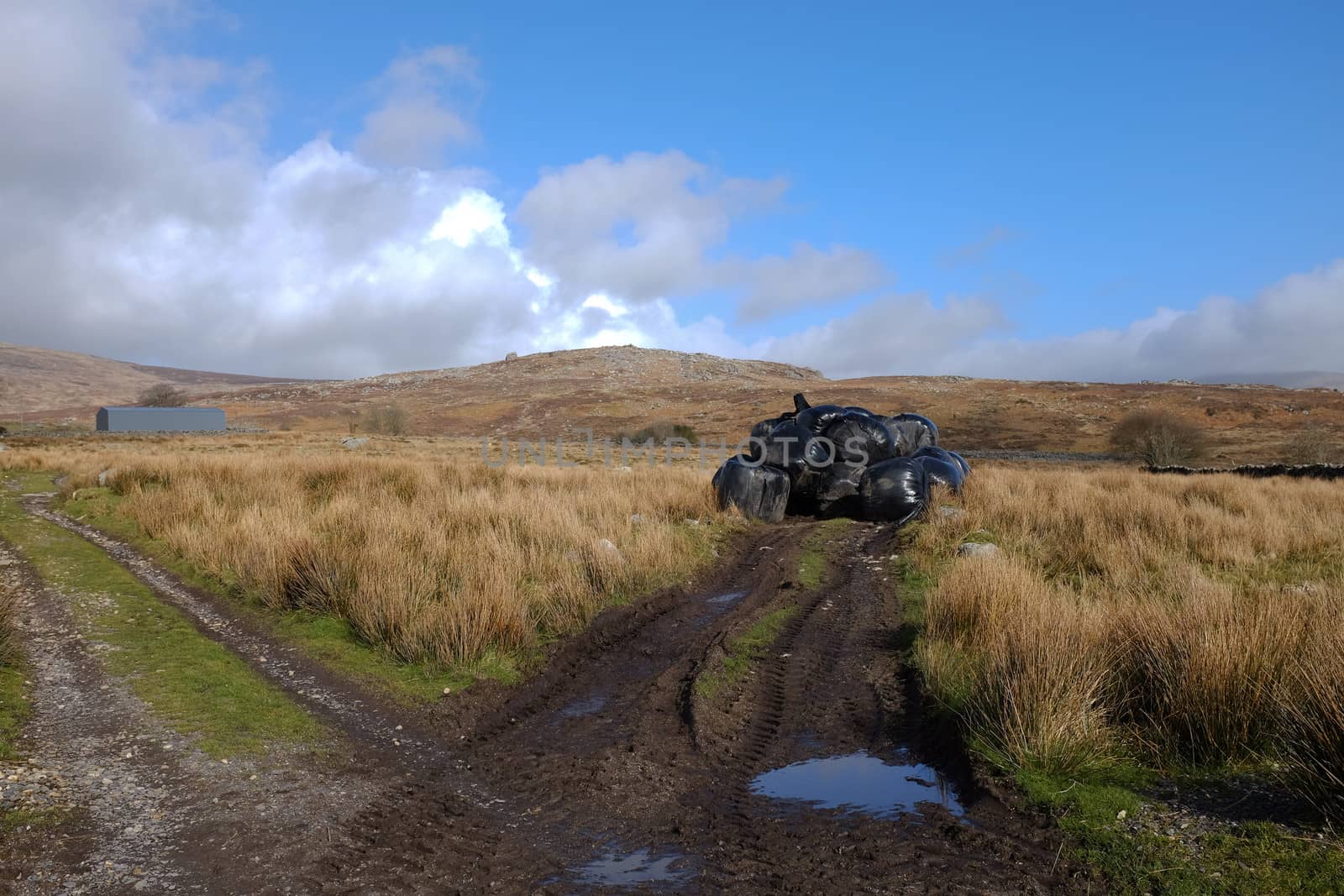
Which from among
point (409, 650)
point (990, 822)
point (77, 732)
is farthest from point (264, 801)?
point (990, 822)

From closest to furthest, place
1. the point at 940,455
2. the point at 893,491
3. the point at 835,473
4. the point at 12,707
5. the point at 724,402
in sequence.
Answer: the point at 12,707 < the point at 893,491 < the point at 835,473 < the point at 940,455 < the point at 724,402

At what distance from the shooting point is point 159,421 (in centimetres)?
7238

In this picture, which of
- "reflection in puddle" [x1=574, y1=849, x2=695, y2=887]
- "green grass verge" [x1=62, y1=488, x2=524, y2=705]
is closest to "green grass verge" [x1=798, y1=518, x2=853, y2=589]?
"green grass verge" [x1=62, y1=488, x2=524, y2=705]

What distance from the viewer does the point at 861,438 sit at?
17250 mm

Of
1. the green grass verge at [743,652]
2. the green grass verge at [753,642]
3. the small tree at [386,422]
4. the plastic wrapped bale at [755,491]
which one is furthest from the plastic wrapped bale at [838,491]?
the small tree at [386,422]

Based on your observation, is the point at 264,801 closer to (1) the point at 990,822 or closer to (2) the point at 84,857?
(2) the point at 84,857

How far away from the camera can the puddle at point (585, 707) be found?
21.0ft

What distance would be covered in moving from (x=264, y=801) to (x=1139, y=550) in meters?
10.2

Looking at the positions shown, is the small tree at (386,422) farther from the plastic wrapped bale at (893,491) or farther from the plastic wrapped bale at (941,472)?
the plastic wrapped bale at (893,491)

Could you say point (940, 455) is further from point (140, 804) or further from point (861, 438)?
point (140, 804)

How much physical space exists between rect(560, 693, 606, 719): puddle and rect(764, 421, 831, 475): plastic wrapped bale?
10.6 meters

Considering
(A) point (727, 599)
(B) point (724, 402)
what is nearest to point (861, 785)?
(A) point (727, 599)

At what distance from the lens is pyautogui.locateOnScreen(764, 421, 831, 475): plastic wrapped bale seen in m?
16.9

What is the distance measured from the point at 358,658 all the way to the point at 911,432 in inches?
577
